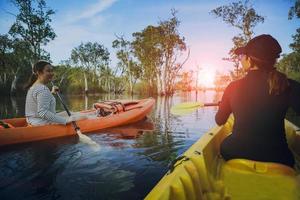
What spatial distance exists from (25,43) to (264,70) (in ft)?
106

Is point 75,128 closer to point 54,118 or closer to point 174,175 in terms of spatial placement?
point 54,118

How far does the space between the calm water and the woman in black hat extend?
62.2 inches

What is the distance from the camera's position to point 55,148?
5.30m

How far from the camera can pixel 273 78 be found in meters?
1.87

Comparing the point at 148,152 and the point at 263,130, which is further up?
the point at 263,130

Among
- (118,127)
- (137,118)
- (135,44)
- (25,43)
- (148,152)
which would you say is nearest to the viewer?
(148,152)

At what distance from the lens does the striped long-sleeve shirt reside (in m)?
5.39

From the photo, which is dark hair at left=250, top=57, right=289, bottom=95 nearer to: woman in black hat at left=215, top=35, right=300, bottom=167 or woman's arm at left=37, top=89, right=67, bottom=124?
woman in black hat at left=215, top=35, right=300, bottom=167

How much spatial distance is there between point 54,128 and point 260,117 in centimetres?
508

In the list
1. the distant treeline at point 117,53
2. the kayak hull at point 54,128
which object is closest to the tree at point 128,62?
the distant treeline at point 117,53

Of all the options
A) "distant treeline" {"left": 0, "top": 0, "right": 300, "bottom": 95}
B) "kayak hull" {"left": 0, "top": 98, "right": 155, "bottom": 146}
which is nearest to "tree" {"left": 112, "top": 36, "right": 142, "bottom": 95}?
"distant treeline" {"left": 0, "top": 0, "right": 300, "bottom": 95}

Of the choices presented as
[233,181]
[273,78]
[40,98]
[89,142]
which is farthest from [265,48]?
[40,98]

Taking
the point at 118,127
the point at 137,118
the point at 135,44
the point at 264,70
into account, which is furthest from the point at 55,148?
the point at 135,44

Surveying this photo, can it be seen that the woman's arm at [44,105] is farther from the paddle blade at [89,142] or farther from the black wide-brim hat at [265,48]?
the black wide-brim hat at [265,48]
